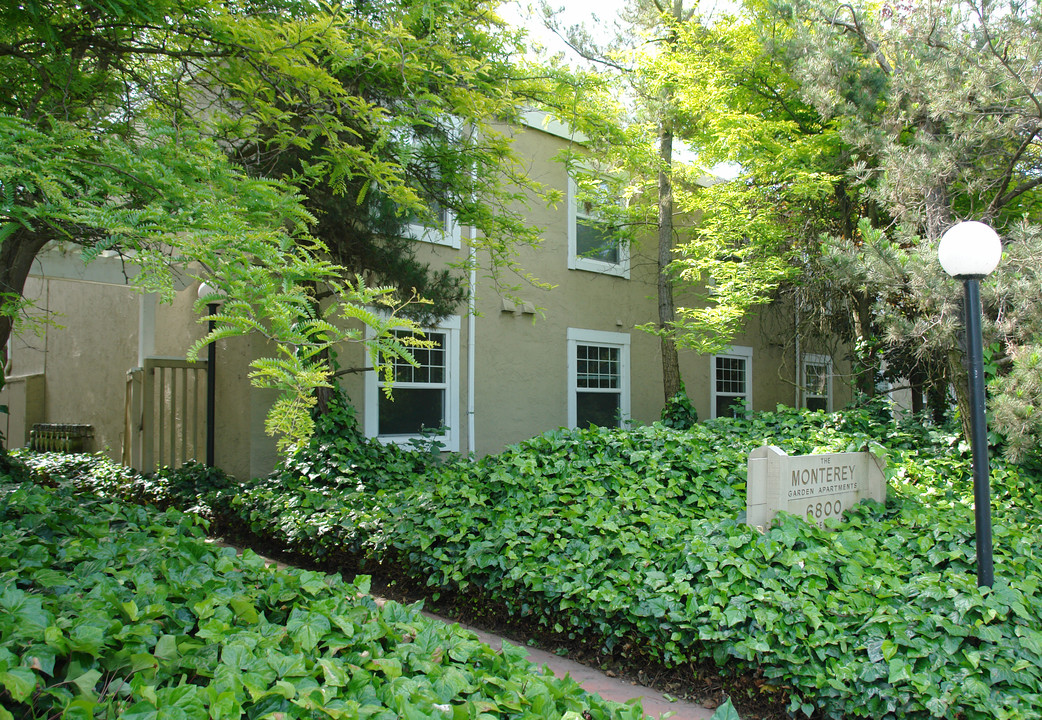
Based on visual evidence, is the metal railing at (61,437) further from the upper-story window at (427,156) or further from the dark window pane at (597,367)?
the dark window pane at (597,367)

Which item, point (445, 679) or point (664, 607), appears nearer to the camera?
point (445, 679)

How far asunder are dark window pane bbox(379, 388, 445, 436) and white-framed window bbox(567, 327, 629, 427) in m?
2.33

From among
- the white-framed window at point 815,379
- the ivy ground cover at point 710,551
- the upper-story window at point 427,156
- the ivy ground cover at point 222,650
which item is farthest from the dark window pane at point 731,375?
the ivy ground cover at point 222,650

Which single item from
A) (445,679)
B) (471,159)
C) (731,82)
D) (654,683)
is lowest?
(654,683)

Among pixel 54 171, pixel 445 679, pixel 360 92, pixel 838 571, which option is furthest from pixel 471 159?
pixel 445 679

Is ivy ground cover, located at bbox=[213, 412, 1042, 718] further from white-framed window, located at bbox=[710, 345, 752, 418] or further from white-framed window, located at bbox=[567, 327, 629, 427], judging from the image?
white-framed window, located at bbox=[710, 345, 752, 418]

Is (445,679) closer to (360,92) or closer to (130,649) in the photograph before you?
(130,649)

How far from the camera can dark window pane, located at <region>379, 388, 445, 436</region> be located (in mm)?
8742

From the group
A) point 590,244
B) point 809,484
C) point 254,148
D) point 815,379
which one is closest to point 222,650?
point 809,484

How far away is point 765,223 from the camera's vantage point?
29.2ft

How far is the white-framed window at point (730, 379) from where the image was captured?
42.0 ft

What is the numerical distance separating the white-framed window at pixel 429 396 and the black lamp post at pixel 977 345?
597 cm

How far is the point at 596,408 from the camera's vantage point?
11.1 metres

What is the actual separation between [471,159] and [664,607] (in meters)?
4.15
